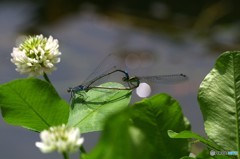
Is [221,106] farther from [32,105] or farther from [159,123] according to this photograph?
[32,105]

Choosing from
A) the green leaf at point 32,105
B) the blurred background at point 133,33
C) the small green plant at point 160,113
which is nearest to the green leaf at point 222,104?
the small green plant at point 160,113

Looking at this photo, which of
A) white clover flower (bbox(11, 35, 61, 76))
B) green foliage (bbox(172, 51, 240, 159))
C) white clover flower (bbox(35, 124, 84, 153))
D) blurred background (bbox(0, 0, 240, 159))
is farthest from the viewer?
blurred background (bbox(0, 0, 240, 159))

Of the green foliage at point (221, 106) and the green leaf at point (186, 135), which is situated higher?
the green foliage at point (221, 106)

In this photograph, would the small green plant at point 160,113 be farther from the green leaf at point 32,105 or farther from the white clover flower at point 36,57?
the white clover flower at point 36,57

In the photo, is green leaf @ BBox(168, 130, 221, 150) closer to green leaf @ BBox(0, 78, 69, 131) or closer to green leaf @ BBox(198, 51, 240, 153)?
green leaf @ BBox(198, 51, 240, 153)

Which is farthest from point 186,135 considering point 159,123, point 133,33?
point 133,33

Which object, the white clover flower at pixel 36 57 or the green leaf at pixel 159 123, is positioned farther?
the white clover flower at pixel 36 57

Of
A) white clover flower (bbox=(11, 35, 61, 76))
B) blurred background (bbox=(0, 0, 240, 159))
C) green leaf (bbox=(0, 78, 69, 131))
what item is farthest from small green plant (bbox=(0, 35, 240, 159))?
blurred background (bbox=(0, 0, 240, 159))
